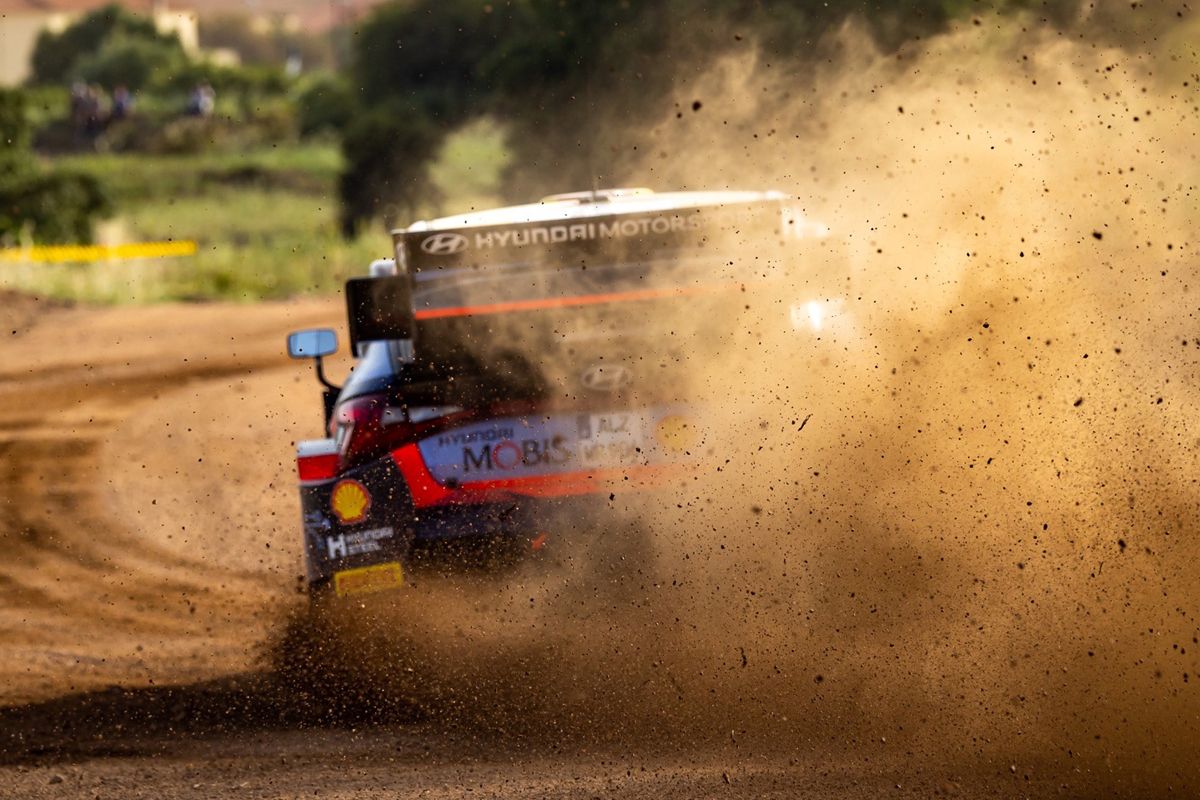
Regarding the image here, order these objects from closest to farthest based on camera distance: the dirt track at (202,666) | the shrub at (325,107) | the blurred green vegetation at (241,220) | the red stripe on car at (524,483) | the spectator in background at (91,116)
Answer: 1. the dirt track at (202,666)
2. the red stripe on car at (524,483)
3. the blurred green vegetation at (241,220)
4. the shrub at (325,107)
5. the spectator in background at (91,116)

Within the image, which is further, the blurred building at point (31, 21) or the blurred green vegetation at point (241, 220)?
the blurred building at point (31, 21)

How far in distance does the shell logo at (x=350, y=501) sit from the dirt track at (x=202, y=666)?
2.29 feet

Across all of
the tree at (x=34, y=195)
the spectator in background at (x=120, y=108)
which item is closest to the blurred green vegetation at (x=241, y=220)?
the tree at (x=34, y=195)

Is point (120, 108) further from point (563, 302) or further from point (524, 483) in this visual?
point (524, 483)

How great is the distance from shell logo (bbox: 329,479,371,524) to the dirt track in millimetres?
699

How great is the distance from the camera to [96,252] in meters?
26.9

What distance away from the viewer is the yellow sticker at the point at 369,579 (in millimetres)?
6125

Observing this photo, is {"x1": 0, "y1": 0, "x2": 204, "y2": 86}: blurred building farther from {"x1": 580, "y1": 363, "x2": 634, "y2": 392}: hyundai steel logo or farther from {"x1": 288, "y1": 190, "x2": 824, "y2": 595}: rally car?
{"x1": 580, "y1": 363, "x2": 634, "y2": 392}: hyundai steel logo

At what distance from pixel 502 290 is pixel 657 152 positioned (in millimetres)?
13928

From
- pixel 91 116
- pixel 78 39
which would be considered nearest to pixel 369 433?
pixel 91 116

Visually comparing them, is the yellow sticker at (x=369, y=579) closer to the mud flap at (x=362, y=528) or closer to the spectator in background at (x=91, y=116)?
the mud flap at (x=362, y=528)

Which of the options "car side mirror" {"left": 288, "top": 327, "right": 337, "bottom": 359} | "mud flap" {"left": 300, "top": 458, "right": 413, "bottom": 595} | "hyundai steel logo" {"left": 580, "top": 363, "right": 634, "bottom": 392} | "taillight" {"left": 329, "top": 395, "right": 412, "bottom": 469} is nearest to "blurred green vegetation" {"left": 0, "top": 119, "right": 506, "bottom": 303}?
"car side mirror" {"left": 288, "top": 327, "right": 337, "bottom": 359}

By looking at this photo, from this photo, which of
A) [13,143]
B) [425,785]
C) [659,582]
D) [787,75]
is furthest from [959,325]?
[13,143]

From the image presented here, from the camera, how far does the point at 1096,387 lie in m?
6.50
